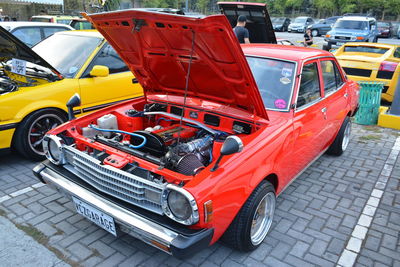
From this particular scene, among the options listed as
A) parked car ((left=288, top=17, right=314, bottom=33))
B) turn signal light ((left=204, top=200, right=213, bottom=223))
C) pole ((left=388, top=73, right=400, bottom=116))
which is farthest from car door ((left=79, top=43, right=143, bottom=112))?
parked car ((left=288, top=17, right=314, bottom=33))

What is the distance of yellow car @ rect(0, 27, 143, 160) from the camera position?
13.9ft

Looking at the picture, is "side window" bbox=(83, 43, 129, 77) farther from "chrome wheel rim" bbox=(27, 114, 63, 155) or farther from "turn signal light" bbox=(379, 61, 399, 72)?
"turn signal light" bbox=(379, 61, 399, 72)

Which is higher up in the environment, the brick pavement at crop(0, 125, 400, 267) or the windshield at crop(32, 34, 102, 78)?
the windshield at crop(32, 34, 102, 78)

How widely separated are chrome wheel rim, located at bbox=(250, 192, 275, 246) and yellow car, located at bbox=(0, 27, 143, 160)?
3183mm

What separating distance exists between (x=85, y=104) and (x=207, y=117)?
7.93 ft

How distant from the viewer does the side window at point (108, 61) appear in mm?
5084

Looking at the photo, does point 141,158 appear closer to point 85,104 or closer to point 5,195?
point 5,195

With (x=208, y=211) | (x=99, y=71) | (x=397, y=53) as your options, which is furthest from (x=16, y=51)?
(x=397, y=53)

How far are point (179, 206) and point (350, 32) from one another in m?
16.6

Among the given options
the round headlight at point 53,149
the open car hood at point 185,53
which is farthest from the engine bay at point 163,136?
the open car hood at point 185,53

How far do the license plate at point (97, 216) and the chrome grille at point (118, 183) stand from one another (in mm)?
173

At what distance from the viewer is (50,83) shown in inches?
182

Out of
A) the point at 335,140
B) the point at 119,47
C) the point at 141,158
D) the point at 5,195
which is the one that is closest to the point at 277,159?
the point at 141,158

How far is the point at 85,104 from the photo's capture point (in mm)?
4934
